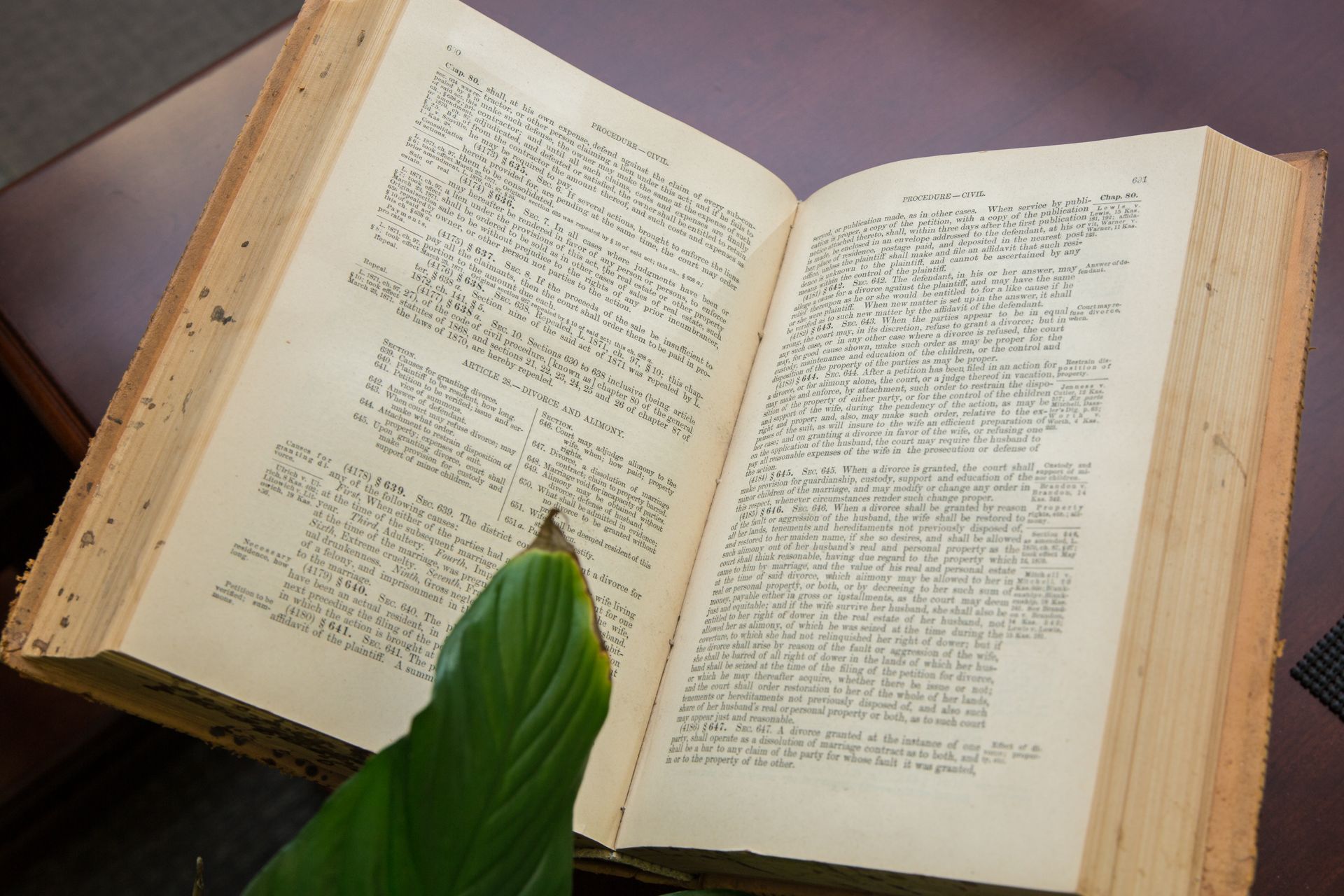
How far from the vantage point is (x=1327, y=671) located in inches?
26.0

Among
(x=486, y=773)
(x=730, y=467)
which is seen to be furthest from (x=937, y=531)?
(x=486, y=773)

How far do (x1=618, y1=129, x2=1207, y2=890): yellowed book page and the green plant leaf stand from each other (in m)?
0.14

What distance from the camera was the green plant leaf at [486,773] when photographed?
0.44m

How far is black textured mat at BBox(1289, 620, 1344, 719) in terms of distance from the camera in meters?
0.65

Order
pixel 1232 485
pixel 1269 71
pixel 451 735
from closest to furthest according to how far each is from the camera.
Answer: pixel 451 735, pixel 1232 485, pixel 1269 71

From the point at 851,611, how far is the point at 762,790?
102mm

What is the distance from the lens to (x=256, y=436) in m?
0.58

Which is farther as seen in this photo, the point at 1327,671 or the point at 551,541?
the point at 1327,671

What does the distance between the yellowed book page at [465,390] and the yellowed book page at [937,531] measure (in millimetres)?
42

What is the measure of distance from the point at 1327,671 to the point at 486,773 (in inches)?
20.3

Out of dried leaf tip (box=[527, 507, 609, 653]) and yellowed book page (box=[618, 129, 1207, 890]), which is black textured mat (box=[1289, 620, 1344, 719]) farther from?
dried leaf tip (box=[527, 507, 609, 653])

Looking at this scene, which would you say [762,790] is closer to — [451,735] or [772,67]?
[451,735]

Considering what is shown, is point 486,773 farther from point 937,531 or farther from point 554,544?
point 937,531

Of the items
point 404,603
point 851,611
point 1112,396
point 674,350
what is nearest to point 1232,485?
point 1112,396
